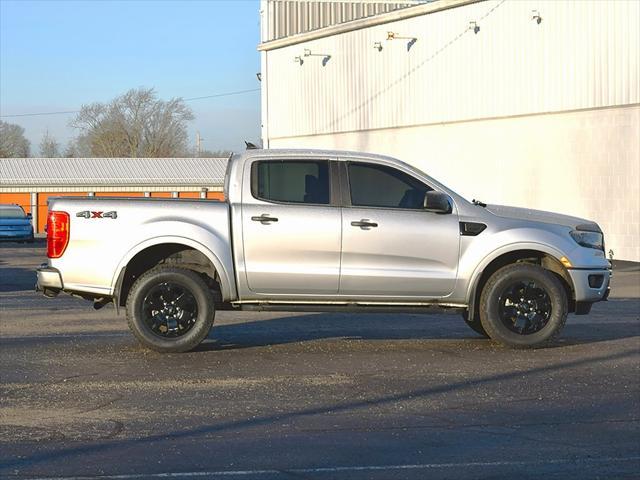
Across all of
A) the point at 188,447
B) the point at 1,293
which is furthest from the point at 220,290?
the point at 1,293

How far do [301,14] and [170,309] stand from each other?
39.3 m

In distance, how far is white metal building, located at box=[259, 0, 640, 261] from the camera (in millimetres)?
31750

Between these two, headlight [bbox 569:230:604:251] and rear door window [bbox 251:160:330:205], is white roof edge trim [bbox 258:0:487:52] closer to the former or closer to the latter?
headlight [bbox 569:230:604:251]

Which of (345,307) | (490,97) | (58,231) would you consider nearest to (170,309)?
(58,231)

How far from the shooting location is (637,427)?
815 cm

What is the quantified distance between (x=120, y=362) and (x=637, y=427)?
4.82 m

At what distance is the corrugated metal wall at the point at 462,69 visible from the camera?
105 ft

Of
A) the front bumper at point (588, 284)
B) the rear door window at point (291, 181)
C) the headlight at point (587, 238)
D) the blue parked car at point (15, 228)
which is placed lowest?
the blue parked car at point (15, 228)

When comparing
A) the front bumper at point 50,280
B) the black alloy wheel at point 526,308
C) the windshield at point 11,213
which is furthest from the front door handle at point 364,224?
the windshield at point 11,213

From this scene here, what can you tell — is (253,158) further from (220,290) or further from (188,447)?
(188,447)

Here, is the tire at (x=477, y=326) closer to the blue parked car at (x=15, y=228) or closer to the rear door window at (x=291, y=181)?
the rear door window at (x=291, y=181)

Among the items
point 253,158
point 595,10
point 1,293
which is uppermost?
point 595,10

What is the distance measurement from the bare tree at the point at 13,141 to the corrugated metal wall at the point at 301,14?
3129 inches

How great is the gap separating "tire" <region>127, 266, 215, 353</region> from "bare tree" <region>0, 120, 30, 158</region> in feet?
380
